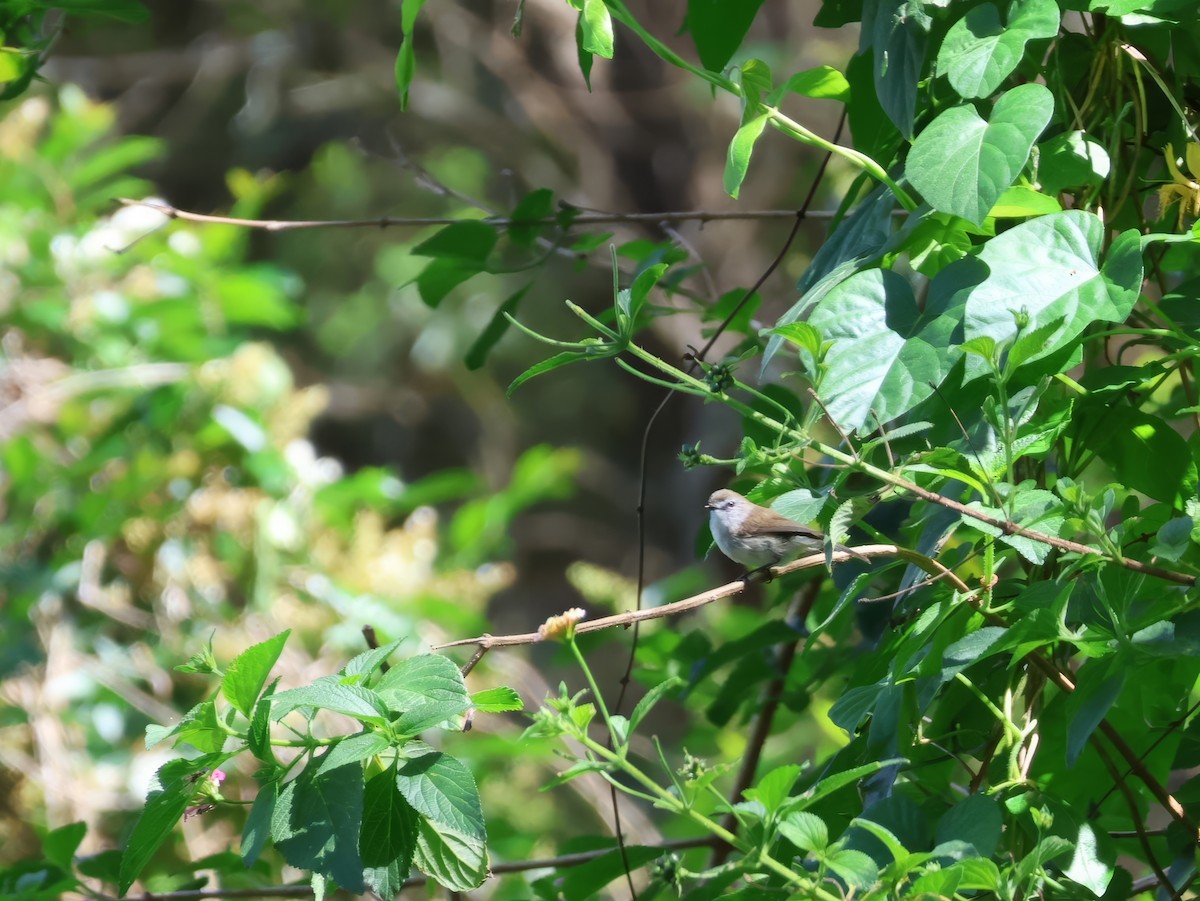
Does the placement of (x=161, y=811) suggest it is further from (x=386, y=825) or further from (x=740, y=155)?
(x=740, y=155)

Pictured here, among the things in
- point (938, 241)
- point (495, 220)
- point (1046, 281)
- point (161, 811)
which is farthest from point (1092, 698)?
point (495, 220)

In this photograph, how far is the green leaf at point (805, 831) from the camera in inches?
34.6

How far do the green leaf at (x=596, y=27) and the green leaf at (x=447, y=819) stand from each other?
672 mm

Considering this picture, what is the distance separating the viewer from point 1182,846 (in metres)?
1.18

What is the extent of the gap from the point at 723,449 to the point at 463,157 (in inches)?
160

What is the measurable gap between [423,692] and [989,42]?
31.2 inches

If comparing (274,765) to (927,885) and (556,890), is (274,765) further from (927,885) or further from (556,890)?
(556,890)

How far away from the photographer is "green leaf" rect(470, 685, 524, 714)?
3.17 ft

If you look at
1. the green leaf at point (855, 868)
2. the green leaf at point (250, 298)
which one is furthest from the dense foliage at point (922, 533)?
the green leaf at point (250, 298)

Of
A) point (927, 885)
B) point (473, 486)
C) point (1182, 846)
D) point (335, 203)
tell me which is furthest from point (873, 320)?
point (335, 203)

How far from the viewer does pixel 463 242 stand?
1684 millimetres

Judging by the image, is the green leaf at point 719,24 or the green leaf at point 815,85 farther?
the green leaf at point 719,24

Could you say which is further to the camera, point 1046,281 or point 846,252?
point 846,252

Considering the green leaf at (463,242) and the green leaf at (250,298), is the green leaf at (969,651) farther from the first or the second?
the green leaf at (250,298)
